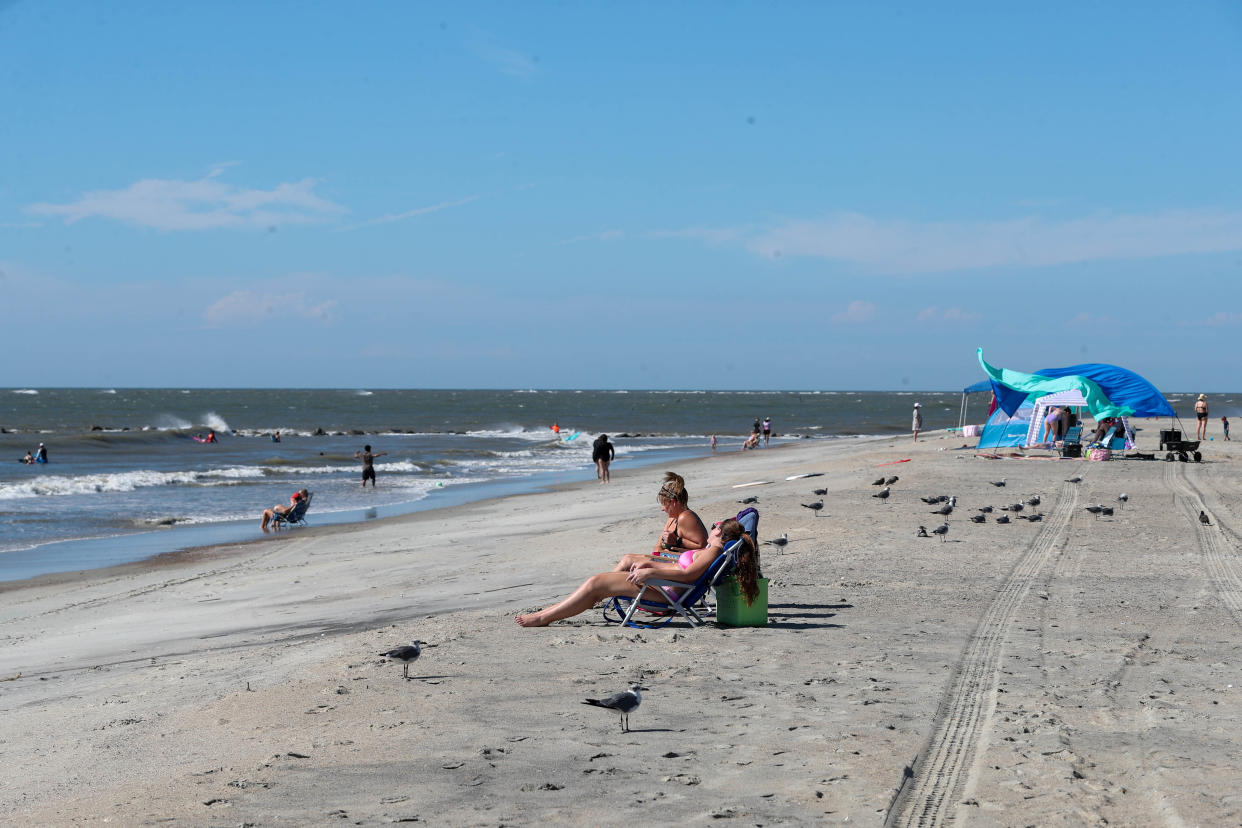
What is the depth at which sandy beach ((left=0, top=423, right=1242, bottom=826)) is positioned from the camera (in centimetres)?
436

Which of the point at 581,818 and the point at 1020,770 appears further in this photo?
the point at 1020,770

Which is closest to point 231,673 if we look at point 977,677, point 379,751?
point 379,751

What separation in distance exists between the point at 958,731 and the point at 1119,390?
72.3ft

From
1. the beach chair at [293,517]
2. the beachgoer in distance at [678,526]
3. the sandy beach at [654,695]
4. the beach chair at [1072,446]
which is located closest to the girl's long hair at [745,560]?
the sandy beach at [654,695]

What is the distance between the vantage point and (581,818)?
4148 mm

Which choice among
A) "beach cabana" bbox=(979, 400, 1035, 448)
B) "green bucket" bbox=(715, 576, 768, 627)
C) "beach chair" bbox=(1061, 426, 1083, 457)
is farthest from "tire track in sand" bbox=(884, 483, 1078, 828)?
"beach cabana" bbox=(979, 400, 1035, 448)

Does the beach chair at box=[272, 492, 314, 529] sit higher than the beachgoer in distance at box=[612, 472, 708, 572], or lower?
lower

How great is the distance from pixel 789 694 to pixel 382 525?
1259 cm

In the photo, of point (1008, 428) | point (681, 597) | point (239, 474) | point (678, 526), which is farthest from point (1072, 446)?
point (239, 474)

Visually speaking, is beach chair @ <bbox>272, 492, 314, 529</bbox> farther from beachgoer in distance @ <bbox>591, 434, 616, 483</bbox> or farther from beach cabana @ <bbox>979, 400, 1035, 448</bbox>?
beach cabana @ <bbox>979, 400, 1035, 448</bbox>

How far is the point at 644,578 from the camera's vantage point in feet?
25.1

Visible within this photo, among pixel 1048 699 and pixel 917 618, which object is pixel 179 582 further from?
pixel 1048 699

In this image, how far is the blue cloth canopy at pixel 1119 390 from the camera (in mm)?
24328

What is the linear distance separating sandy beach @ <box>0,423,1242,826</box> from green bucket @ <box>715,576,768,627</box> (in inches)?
5.5
